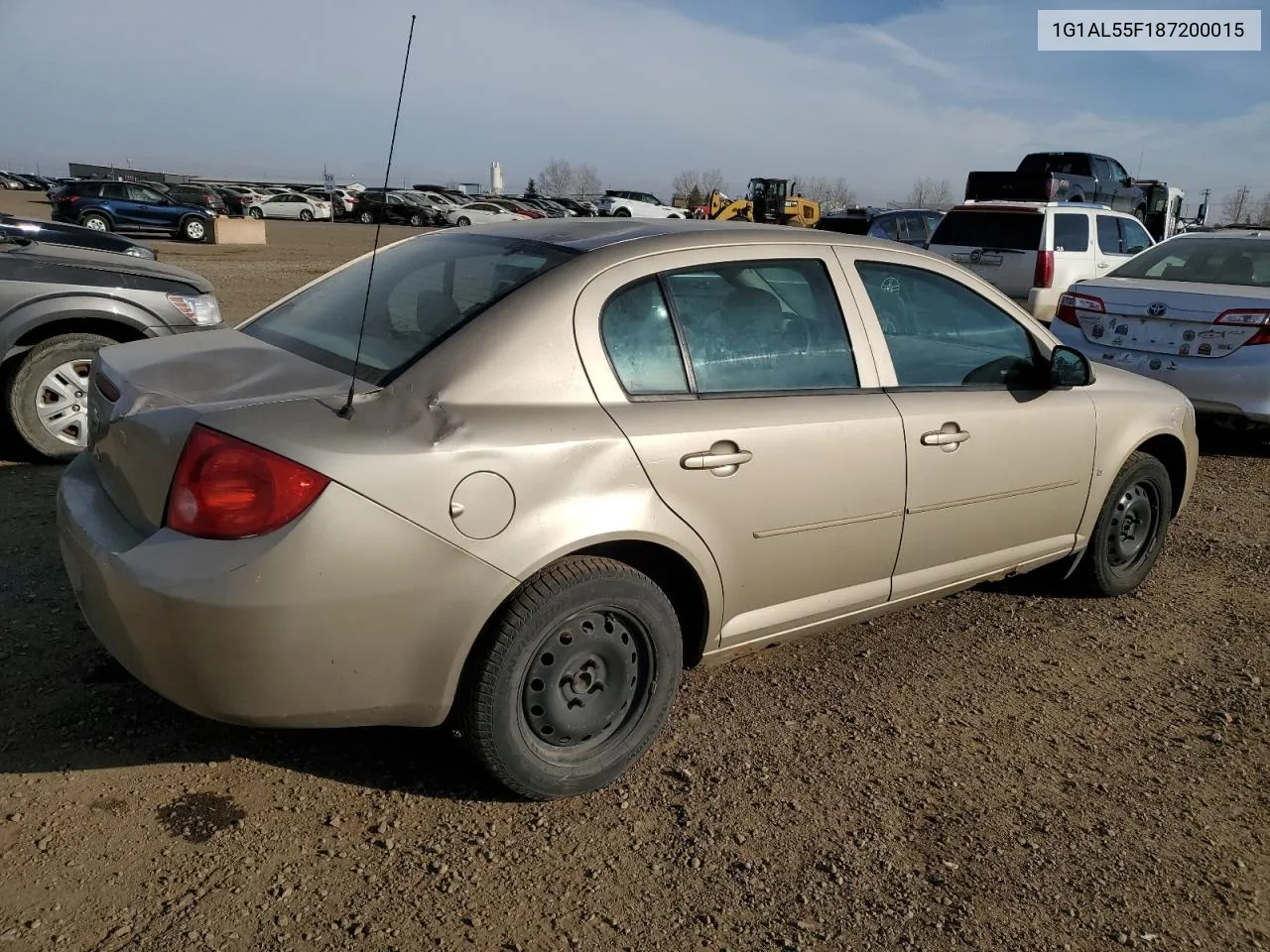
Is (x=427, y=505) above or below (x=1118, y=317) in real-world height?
below

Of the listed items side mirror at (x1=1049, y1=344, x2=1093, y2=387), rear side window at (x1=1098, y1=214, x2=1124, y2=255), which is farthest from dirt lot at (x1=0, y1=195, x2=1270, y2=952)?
rear side window at (x1=1098, y1=214, x2=1124, y2=255)

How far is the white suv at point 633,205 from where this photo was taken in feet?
155

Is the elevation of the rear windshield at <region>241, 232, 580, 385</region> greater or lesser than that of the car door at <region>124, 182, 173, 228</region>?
lesser

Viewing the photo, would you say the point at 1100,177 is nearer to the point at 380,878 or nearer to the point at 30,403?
the point at 30,403

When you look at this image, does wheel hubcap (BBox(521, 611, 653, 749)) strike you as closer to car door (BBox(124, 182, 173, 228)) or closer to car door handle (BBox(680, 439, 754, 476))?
car door handle (BBox(680, 439, 754, 476))

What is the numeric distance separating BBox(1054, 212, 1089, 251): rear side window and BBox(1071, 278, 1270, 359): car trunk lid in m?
4.46

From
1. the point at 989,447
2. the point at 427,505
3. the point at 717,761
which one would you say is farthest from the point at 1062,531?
the point at 427,505

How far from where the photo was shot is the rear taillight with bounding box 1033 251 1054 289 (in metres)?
11.3

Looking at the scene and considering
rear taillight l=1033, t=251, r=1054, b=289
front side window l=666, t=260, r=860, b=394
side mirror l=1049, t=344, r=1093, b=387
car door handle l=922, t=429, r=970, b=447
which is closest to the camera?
front side window l=666, t=260, r=860, b=394

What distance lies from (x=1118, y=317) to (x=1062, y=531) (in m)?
3.79

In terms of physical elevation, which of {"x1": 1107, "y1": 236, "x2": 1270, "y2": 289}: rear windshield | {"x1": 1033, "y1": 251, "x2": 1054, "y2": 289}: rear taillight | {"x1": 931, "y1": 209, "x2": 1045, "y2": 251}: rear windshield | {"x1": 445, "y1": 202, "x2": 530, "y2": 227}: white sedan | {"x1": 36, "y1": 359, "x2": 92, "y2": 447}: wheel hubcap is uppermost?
{"x1": 445, "y1": 202, "x2": 530, "y2": 227}: white sedan

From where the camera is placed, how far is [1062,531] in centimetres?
409

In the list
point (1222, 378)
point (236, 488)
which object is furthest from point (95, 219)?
point (236, 488)

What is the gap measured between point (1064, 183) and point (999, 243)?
23.9ft
